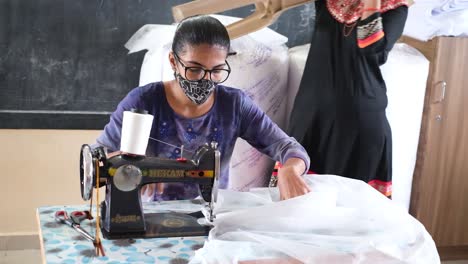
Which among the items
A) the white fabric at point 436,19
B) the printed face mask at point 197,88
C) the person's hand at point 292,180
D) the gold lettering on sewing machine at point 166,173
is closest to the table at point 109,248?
the gold lettering on sewing machine at point 166,173

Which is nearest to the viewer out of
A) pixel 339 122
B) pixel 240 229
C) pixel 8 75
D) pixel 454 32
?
pixel 240 229

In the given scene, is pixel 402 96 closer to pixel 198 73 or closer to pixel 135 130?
pixel 198 73

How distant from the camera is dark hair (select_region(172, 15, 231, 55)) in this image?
4.95 feet

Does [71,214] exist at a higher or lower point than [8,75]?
lower

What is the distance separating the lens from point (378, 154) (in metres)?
2.23

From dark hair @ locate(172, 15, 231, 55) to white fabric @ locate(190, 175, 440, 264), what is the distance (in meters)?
0.41

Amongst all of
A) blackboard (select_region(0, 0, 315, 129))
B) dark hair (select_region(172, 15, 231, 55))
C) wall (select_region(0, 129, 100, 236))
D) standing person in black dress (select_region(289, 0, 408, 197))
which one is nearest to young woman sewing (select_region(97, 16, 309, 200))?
dark hair (select_region(172, 15, 231, 55))

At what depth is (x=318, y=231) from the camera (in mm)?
1259

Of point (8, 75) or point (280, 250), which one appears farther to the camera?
point (8, 75)

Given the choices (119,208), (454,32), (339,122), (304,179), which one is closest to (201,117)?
(304,179)

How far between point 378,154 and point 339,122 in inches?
8.1

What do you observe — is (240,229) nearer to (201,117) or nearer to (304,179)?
(304,179)

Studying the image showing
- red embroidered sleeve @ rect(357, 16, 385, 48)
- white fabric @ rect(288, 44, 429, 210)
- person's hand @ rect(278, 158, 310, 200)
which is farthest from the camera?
white fabric @ rect(288, 44, 429, 210)

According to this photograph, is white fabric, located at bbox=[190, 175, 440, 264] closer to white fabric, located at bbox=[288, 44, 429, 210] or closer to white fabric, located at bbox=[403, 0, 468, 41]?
white fabric, located at bbox=[288, 44, 429, 210]
